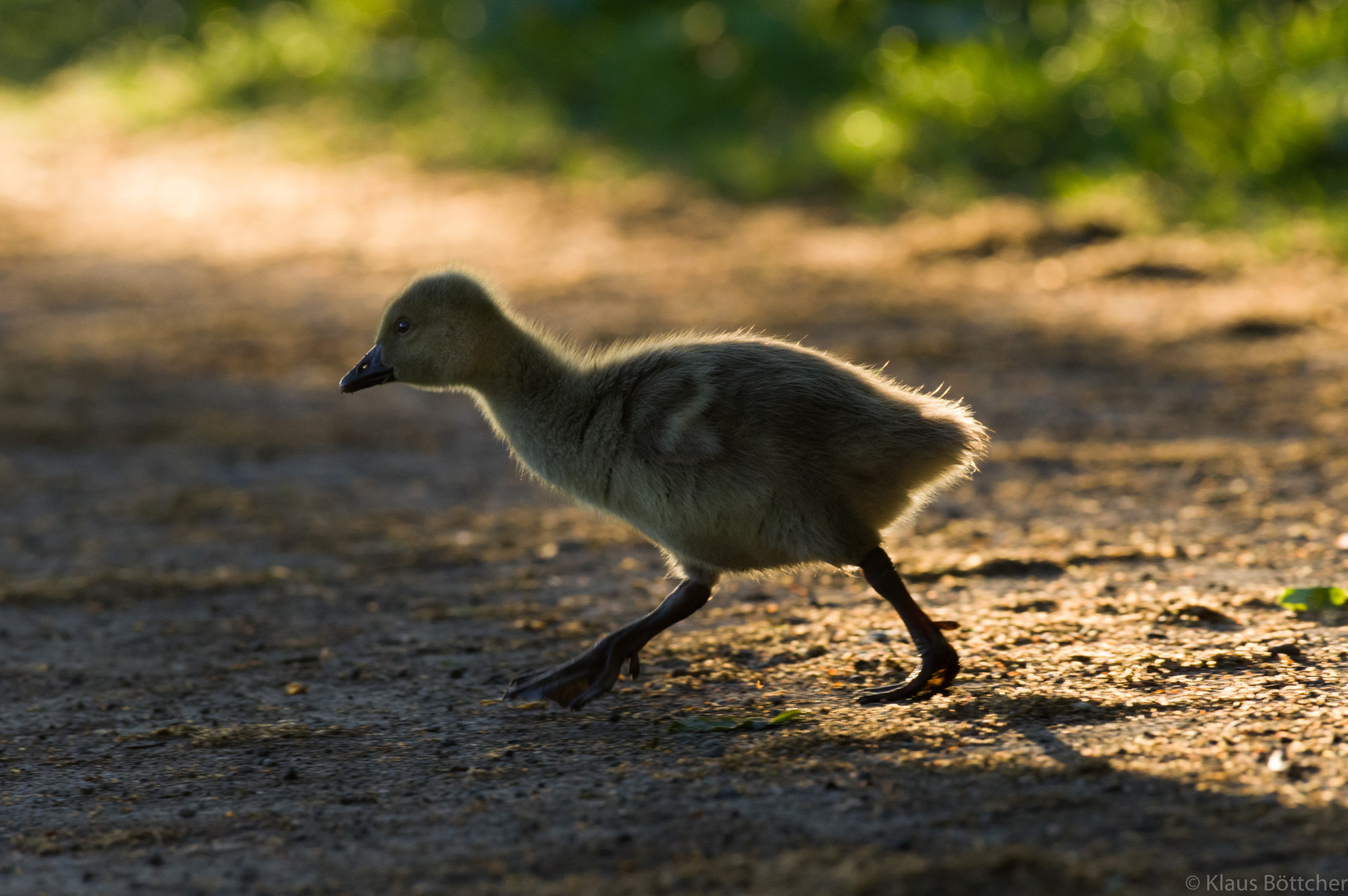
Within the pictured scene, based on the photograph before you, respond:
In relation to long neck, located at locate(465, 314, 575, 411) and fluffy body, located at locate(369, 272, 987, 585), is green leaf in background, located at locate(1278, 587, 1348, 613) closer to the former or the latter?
fluffy body, located at locate(369, 272, 987, 585)

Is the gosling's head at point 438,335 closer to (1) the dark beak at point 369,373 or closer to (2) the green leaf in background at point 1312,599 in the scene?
(1) the dark beak at point 369,373

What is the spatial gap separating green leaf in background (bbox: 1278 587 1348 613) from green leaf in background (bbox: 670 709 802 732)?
5.76 feet

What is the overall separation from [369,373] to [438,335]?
0.94ft

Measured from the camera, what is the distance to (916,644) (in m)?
4.22

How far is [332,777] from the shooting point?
12.8 feet

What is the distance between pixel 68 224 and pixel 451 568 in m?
11.3

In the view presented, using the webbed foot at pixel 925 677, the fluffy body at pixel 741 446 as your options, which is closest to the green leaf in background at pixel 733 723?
the webbed foot at pixel 925 677

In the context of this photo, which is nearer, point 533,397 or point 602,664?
point 602,664

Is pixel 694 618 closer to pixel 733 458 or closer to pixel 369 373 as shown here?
pixel 733 458

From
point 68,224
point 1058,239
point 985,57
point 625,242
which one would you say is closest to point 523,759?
point 1058,239

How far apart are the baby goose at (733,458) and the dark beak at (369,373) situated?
0.28 metres

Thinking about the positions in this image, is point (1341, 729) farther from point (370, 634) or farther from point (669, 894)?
point (370, 634)

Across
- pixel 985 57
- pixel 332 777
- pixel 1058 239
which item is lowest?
pixel 332 777

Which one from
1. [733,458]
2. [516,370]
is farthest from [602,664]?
[516,370]
